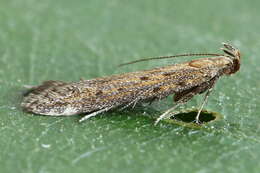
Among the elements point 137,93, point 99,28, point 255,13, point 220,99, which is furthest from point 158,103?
point 255,13

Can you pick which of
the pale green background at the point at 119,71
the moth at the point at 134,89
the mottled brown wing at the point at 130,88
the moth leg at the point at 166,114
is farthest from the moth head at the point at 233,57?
the moth leg at the point at 166,114

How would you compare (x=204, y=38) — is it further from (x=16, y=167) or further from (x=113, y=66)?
(x=16, y=167)

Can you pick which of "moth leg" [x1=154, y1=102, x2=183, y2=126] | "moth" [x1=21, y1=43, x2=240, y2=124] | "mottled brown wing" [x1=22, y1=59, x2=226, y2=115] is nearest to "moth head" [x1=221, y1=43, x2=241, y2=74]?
"moth" [x1=21, y1=43, x2=240, y2=124]

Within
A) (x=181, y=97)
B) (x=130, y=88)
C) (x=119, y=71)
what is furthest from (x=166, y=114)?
(x=119, y=71)

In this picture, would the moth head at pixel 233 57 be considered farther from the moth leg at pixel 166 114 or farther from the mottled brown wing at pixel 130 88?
the moth leg at pixel 166 114

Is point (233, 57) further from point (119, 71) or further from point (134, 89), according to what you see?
point (119, 71)

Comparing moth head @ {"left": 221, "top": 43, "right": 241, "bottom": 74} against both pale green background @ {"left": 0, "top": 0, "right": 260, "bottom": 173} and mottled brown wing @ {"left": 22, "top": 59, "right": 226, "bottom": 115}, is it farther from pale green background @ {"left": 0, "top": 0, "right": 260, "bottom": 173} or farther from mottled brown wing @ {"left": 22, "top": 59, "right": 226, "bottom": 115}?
pale green background @ {"left": 0, "top": 0, "right": 260, "bottom": 173}
